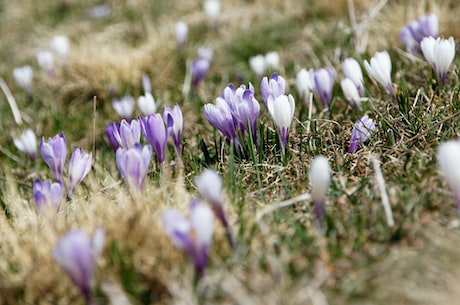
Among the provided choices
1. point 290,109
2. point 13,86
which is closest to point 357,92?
point 290,109

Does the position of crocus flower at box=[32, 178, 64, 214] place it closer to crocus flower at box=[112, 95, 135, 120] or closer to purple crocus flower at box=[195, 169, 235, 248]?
purple crocus flower at box=[195, 169, 235, 248]

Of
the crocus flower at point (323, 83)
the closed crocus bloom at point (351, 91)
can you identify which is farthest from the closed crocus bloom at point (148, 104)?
the closed crocus bloom at point (351, 91)

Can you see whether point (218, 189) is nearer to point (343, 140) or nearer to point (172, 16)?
point (343, 140)

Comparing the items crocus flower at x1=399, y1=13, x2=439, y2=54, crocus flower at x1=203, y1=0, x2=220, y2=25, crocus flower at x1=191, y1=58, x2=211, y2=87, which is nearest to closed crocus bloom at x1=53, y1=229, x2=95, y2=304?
crocus flower at x1=399, y1=13, x2=439, y2=54

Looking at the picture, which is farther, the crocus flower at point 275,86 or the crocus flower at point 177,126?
the crocus flower at point 177,126

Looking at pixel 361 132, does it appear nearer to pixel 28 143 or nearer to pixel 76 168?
pixel 76 168

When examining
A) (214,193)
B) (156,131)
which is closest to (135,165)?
(156,131)

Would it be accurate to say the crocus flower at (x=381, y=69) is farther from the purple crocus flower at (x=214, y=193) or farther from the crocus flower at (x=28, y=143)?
the crocus flower at (x=28, y=143)
